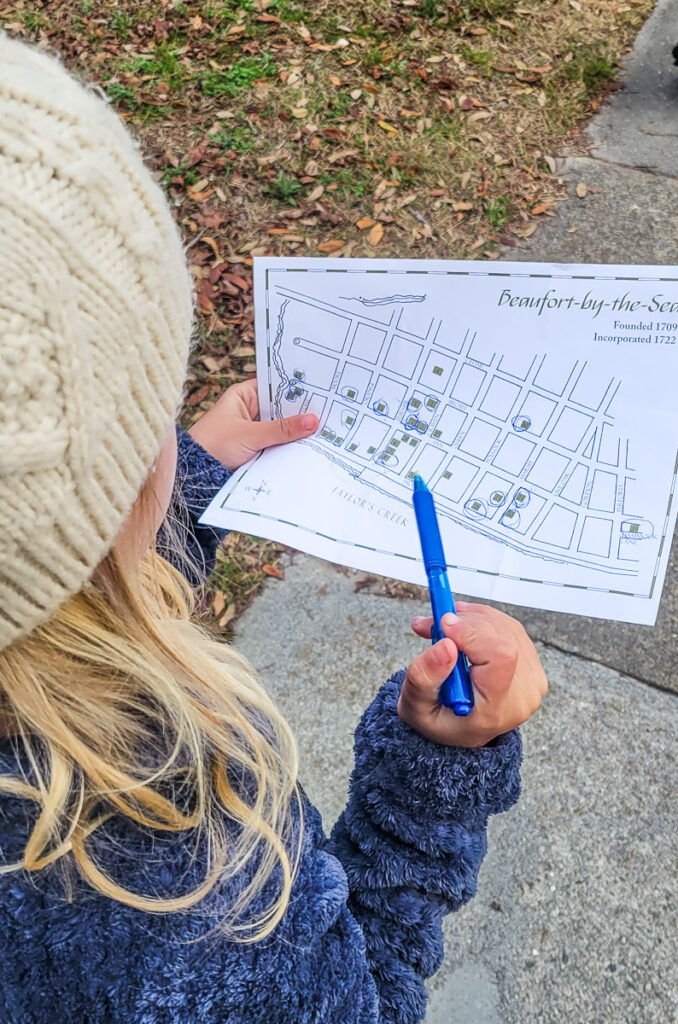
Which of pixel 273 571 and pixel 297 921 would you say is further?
pixel 273 571

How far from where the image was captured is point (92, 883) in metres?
0.92

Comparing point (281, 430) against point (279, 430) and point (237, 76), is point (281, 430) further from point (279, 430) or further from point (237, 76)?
point (237, 76)

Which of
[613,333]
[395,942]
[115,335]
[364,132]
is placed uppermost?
[115,335]

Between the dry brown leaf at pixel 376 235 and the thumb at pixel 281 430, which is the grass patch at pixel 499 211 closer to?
the dry brown leaf at pixel 376 235

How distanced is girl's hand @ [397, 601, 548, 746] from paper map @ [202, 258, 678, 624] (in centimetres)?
11

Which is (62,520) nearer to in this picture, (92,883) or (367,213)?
(92,883)

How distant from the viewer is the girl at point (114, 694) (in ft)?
2.55

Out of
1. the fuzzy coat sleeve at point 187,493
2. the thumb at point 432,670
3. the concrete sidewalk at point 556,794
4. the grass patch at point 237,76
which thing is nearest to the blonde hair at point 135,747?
the thumb at point 432,670

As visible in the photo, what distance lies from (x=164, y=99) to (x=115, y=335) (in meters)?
3.57

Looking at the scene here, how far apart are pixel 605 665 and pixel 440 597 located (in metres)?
1.39

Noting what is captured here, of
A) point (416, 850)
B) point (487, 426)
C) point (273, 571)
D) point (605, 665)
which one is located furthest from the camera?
point (273, 571)

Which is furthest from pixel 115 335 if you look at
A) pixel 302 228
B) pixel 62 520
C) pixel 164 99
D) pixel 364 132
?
pixel 164 99

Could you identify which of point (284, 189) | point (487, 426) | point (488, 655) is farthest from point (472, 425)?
point (284, 189)

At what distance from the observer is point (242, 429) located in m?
1.63
